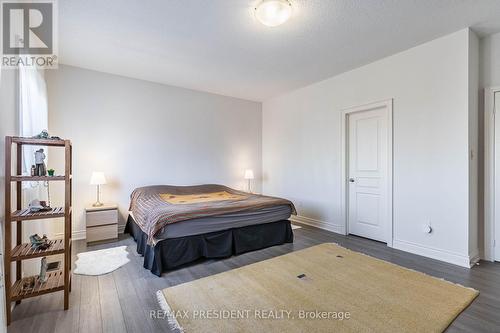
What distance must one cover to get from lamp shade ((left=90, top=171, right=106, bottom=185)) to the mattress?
5.80ft

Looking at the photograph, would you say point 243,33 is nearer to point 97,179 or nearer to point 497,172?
point 97,179

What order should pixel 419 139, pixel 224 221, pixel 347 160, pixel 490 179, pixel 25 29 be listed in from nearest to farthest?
pixel 25 29 < pixel 490 179 < pixel 224 221 < pixel 419 139 < pixel 347 160

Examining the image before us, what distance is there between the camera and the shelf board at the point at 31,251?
1780 mm

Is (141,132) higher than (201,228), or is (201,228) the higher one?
(141,132)

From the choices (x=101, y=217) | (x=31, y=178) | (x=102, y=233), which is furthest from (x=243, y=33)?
(x=102, y=233)

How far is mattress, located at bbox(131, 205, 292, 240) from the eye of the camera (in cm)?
270

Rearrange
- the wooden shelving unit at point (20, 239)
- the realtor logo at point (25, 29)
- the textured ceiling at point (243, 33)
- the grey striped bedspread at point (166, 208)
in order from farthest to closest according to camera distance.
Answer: the grey striped bedspread at point (166, 208)
the textured ceiling at point (243, 33)
the realtor logo at point (25, 29)
the wooden shelving unit at point (20, 239)

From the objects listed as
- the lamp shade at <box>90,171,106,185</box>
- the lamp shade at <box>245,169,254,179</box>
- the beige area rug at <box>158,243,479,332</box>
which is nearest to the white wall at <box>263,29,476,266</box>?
the beige area rug at <box>158,243,479,332</box>

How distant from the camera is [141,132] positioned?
436 cm

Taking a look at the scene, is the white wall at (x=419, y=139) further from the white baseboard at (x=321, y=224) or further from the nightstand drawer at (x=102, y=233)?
the nightstand drawer at (x=102, y=233)

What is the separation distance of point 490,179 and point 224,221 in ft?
10.7

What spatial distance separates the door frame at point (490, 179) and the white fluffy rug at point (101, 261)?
14.4 ft

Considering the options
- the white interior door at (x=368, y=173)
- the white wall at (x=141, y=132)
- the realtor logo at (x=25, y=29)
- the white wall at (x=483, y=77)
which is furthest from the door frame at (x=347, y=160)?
the realtor logo at (x=25, y=29)

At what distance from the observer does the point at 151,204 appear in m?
3.25
